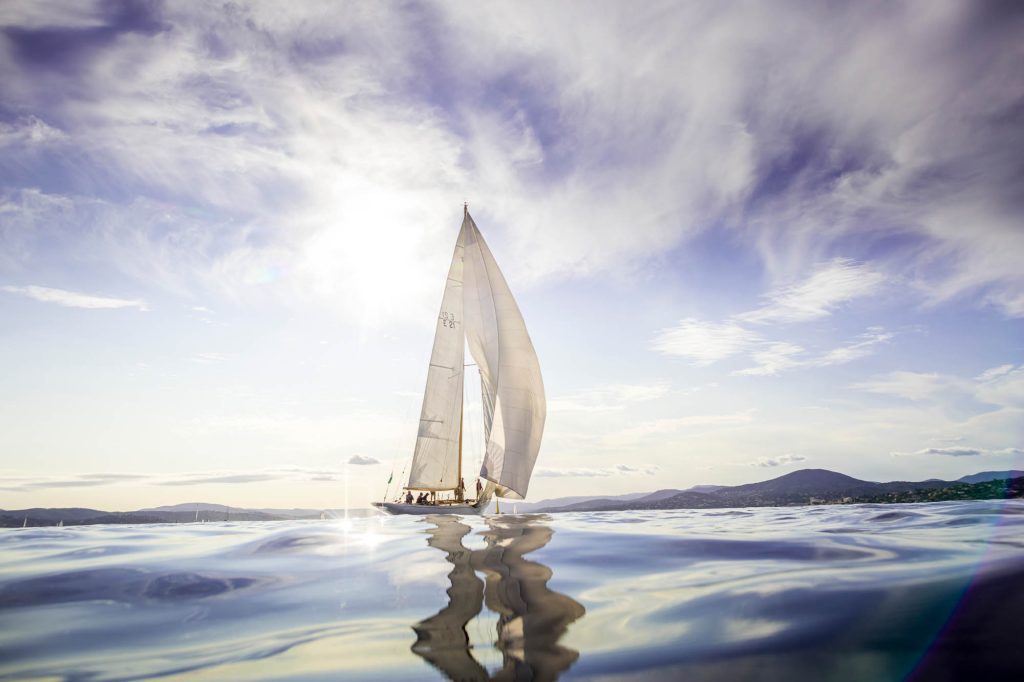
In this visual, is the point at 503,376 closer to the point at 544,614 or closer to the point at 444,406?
the point at 444,406

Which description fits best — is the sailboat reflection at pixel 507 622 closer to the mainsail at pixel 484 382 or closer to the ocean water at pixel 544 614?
the ocean water at pixel 544 614

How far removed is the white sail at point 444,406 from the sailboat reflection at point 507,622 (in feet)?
129

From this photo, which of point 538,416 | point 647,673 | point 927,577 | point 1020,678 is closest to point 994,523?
point 927,577

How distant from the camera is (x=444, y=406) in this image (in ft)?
160

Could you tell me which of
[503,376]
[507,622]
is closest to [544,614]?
[507,622]

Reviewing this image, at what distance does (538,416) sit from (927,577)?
3830cm

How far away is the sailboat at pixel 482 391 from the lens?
4341 centimetres

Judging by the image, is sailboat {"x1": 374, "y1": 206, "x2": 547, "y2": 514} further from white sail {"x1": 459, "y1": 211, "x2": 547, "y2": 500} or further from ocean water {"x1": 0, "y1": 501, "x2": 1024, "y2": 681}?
ocean water {"x1": 0, "y1": 501, "x2": 1024, "y2": 681}

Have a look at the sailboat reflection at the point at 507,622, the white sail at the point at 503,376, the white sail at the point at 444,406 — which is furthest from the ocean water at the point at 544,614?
the white sail at the point at 444,406

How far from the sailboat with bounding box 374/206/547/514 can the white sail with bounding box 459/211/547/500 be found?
0.27 ft

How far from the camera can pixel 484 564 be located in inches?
356

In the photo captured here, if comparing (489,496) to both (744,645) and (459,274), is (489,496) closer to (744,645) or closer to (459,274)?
(459,274)

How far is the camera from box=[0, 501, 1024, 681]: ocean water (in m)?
4.11

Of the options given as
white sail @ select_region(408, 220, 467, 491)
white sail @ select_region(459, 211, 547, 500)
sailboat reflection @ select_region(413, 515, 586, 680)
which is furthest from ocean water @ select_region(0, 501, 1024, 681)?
white sail @ select_region(408, 220, 467, 491)
